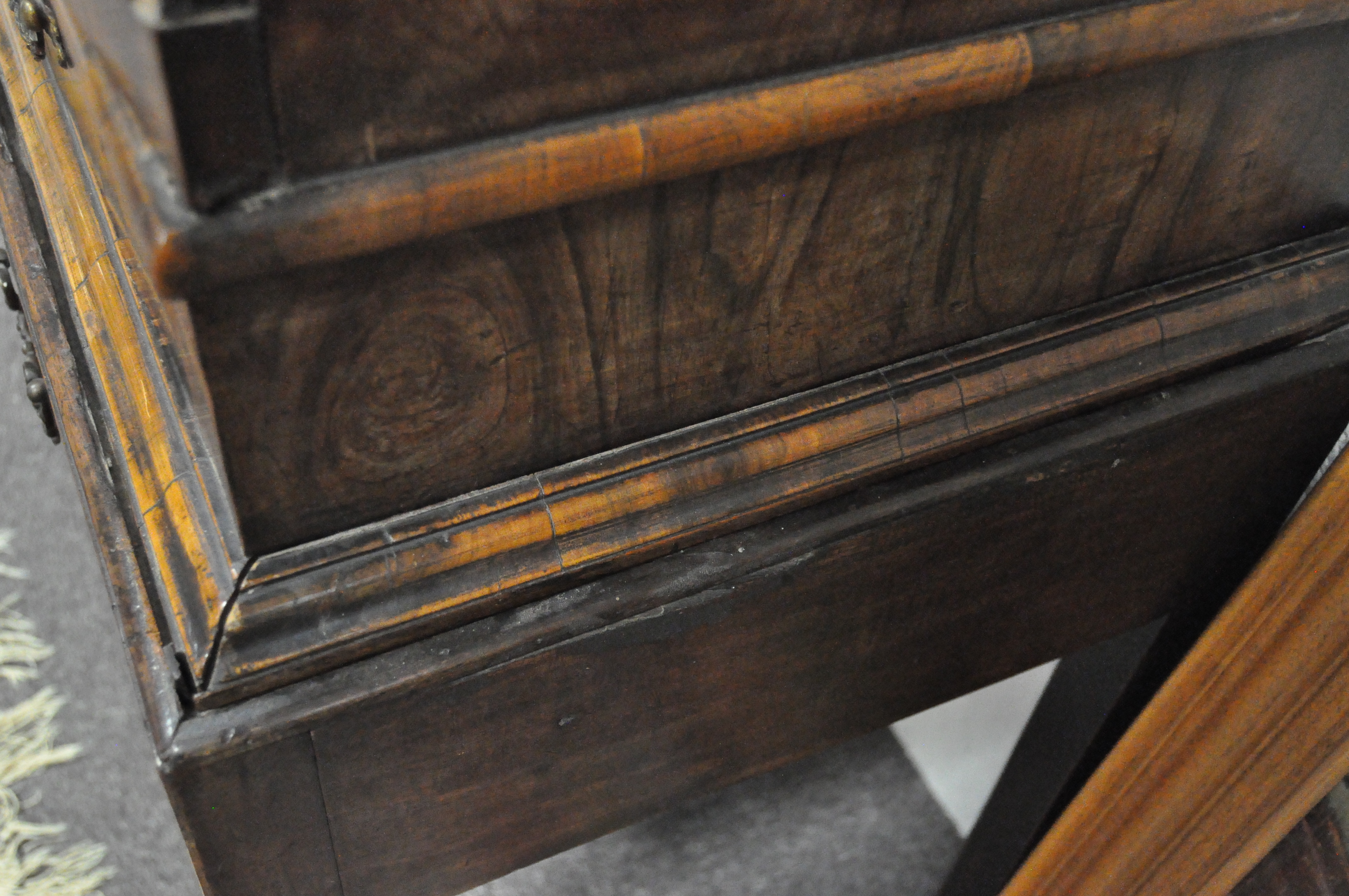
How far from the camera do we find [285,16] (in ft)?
1.25

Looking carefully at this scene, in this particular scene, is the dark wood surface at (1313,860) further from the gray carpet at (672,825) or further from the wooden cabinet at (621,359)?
the gray carpet at (672,825)

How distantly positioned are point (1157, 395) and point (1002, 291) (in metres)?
0.13

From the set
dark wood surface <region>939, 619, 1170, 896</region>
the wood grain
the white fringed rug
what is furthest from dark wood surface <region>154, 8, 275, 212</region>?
the white fringed rug

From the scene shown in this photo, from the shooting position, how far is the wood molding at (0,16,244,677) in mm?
513

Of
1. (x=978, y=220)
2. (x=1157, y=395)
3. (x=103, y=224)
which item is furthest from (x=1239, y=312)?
(x=103, y=224)

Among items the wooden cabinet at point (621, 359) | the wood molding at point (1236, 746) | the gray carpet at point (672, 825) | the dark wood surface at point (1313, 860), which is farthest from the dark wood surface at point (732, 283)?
the gray carpet at point (672, 825)

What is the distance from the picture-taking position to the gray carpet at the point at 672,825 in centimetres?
138

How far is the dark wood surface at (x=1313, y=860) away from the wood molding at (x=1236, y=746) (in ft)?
0.05

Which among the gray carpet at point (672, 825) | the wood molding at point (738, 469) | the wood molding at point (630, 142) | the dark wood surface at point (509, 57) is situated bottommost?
the gray carpet at point (672, 825)

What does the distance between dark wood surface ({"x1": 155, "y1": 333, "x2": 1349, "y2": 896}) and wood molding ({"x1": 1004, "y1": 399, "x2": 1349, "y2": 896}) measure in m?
0.07

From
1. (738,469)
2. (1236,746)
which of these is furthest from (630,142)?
(1236,746)

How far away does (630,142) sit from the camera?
0.46 meters

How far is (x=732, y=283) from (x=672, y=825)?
1.01m

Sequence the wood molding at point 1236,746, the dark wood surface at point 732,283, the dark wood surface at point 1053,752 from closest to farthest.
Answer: the dark wood surface at point 732,283
the wood molding at point 1236,746
the dark wood surface at point 1053,752
